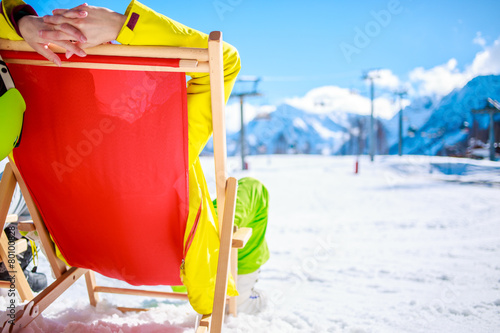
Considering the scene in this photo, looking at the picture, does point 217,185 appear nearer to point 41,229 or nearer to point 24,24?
point 24,24

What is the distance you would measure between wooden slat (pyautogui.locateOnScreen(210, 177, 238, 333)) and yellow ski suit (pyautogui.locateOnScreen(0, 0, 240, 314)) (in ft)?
0.20

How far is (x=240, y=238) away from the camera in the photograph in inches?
44.5

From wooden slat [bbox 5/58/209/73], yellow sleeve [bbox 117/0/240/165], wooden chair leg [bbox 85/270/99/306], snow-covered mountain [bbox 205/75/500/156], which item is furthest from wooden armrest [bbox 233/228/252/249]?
snow-covered mountain [bbox 205/75/500/156]

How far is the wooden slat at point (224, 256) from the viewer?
94 cm

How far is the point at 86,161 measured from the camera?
958 mm

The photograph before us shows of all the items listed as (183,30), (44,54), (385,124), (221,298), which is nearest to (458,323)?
(221,298)

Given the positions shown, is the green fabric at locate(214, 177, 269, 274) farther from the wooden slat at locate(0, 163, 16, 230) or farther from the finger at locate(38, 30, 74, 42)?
the finger at locate(38, 30, 74, 42)

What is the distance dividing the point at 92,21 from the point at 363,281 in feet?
7.11

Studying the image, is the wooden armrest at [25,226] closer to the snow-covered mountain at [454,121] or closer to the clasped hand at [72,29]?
the clasped hand at [72,29]

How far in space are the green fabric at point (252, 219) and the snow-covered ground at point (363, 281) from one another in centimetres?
25

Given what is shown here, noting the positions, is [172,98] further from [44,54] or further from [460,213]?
[460,213]

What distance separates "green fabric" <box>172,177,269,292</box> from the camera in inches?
61.5

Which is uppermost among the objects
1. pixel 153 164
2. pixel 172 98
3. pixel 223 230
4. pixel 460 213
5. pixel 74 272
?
pixel 172 98

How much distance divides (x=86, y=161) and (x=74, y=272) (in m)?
0.63
